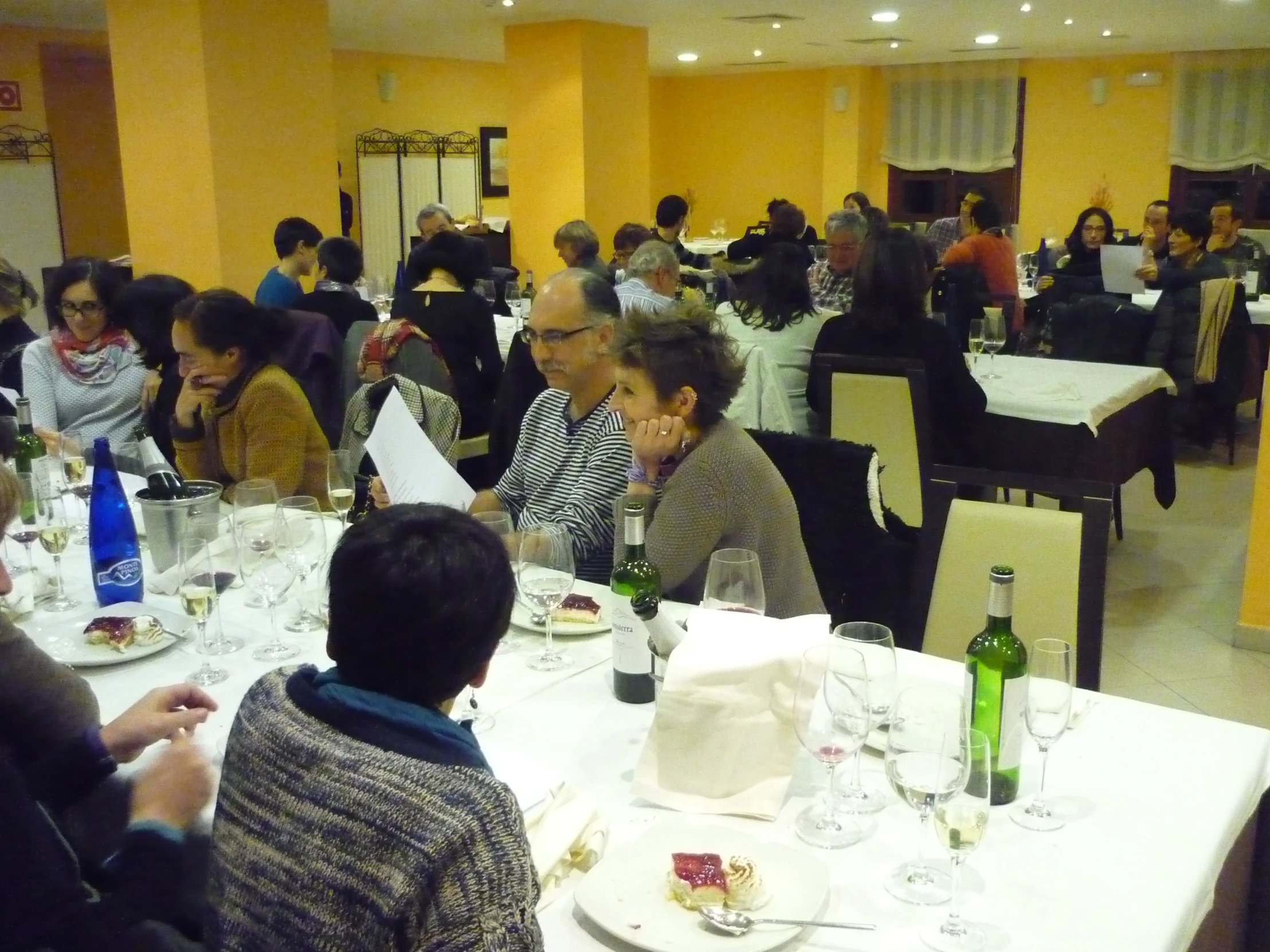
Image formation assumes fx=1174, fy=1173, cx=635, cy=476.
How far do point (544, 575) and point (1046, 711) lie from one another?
2.59 feet

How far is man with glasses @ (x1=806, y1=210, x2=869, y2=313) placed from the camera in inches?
239

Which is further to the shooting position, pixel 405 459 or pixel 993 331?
pixel 993 331

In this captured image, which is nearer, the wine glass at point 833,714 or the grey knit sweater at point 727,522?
the wine glass at point 833,714

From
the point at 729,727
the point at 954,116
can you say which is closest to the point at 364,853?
the point at 729,727

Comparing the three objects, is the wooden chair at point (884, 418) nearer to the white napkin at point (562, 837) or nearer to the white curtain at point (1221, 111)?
the white napkin at point (562, 837)

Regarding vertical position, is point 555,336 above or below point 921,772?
above

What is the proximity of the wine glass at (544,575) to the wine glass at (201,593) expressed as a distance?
0.50 metres

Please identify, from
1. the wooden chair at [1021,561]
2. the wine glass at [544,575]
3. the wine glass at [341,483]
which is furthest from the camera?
the wine glass at [341,483]

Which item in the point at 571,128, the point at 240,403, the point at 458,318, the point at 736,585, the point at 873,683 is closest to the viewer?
the point at 873,683

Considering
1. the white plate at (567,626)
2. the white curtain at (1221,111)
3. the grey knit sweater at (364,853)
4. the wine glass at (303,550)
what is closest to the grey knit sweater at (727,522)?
the white plate at (567,626)

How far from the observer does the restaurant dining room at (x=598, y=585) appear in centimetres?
112

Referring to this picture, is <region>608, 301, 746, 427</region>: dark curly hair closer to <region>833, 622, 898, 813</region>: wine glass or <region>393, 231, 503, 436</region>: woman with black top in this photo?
<region>833, 622, 898, 813</region>: wine glass

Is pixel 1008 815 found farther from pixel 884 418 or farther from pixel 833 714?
pixel 884 418

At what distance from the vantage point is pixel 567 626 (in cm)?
198
